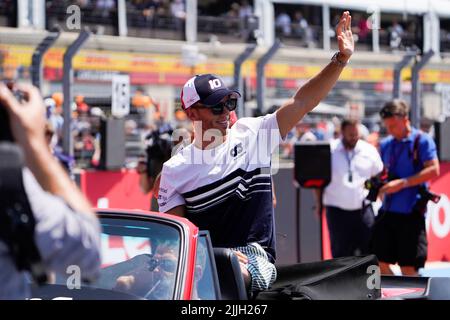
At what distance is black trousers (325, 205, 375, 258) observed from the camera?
390 inches

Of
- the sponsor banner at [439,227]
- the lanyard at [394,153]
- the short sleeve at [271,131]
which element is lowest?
the sponsor banner at [439,227]

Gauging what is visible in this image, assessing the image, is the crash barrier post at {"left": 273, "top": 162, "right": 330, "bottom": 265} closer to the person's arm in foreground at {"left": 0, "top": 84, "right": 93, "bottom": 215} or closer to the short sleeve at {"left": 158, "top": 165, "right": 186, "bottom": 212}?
the short sleeve at {"left": 158, "top": 165, "right": 186, "bottom": 212}

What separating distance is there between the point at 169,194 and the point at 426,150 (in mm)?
4371

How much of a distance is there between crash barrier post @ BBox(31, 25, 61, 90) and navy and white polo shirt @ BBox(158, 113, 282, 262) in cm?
571

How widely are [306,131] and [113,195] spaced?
24.6 feet

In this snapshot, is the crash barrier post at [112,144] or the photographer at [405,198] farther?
the crash barrier post at [112,144]

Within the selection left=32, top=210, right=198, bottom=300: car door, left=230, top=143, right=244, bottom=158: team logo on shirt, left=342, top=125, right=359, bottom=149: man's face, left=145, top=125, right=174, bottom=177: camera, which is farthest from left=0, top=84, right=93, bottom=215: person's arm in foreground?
left=342, top=125, right=359, bottom=149: man's face

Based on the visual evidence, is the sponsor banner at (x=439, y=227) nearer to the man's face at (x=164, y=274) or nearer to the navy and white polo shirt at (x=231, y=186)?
the navy and white polo shirt at (x=231, y=186)

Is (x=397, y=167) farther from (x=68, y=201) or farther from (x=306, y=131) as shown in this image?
(x=306, y=131)

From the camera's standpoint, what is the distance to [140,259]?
407 cm

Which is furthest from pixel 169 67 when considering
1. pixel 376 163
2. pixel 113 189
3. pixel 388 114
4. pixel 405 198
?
pixel 405 198

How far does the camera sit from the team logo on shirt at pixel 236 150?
194 inches

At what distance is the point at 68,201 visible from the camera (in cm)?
234
